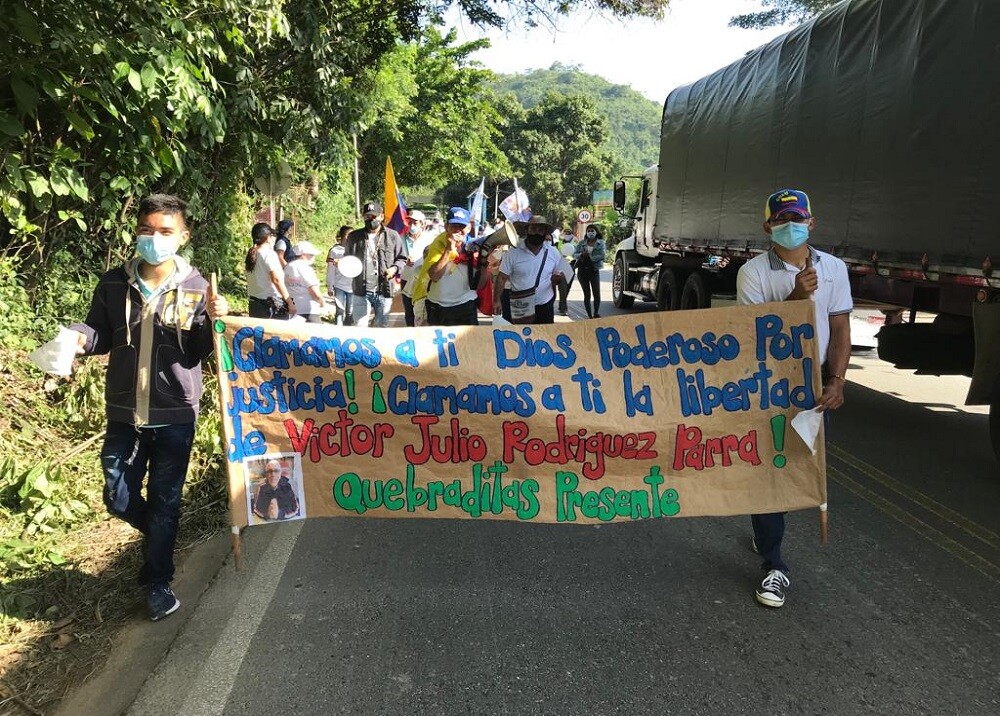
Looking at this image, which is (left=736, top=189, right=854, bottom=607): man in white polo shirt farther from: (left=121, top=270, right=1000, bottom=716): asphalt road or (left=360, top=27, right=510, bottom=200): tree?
(left=360, top=27, right=510, bottom=200): tree

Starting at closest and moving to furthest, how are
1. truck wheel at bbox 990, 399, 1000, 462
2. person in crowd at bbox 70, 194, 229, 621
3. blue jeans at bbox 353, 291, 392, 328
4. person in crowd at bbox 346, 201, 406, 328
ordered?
person in crowd at bbox 70, 194, 229, 621 → truck wheel at bbox 990, 399, 1000, 462 → person in crowd at bbox 346, 201, 406, 328 → blue jeans at bbox 353, 291, 392, 328

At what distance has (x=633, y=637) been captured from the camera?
3.41m

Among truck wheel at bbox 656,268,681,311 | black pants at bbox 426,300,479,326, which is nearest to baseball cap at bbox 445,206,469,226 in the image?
black pants at bbox 426,300,479,326

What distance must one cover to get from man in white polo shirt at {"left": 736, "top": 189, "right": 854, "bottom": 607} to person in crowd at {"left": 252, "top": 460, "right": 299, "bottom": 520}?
88.3 inches

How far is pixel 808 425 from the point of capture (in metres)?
3.66

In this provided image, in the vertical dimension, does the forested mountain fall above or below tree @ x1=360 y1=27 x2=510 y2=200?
above

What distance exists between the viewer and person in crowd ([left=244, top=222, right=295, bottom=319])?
7859 millimetres

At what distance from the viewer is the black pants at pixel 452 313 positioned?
7086mm

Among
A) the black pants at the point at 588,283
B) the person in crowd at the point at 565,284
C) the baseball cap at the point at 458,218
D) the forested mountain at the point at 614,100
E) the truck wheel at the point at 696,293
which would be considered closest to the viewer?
the baseball cap at the point at 458,218

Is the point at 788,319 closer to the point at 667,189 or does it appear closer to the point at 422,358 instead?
the point at 422,358

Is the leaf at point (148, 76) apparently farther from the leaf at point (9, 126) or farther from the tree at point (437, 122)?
the tree at point (437, 122)

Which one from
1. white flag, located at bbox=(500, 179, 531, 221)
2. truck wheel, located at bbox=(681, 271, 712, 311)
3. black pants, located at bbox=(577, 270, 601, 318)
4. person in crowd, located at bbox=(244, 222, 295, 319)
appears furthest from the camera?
white flag, located at bbox=(500, 179, 531, 221)

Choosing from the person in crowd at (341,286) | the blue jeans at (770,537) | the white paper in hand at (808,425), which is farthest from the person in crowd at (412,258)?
the white paper in hand at (808,425)

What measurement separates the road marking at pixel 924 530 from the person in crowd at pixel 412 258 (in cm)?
393
